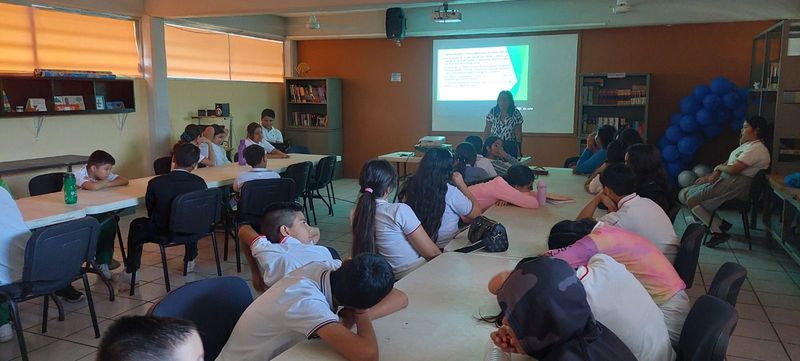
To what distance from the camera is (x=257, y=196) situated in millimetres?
4699

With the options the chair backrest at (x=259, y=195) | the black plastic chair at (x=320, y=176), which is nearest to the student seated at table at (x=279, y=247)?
the chair backrest at (x=259, y=195)

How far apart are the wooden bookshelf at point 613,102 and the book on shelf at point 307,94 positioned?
4112mm

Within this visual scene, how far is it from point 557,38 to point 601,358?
7525 mm

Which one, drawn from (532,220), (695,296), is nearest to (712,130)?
(695,296)

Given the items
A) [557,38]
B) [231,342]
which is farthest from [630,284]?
[557,38]

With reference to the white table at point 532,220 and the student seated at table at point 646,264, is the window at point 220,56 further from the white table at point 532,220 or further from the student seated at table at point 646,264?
the student seated at table at point 646,264

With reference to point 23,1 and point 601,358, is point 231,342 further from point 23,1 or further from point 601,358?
point 23,1

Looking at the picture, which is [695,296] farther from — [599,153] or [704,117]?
[704,117]

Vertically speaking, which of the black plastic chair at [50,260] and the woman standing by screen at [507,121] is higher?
the woman standing by screen at [507,121]

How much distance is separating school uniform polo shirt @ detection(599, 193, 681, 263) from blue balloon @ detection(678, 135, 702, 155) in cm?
505

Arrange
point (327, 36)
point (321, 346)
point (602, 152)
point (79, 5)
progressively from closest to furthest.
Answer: point (321, 346) → point (602, 152) → point (79, 5) → point (327, 36)

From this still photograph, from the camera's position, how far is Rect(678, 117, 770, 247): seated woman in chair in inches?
213

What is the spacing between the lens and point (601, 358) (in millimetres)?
1288

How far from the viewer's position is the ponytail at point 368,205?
2.79 metres
